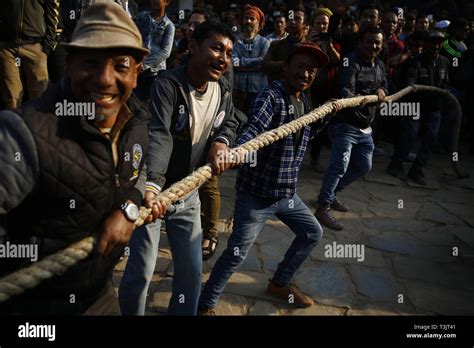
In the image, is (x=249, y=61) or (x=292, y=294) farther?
(x=249, y=61)

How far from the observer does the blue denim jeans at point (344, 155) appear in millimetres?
5211

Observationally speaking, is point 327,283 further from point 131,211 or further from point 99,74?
point 99,74

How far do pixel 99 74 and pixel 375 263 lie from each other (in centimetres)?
382

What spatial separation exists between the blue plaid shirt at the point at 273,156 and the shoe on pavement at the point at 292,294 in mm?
933

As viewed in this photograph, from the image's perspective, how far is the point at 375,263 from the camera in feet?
15.1

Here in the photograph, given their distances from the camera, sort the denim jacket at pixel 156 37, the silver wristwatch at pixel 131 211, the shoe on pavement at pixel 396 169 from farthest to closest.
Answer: the shoe on pavement at pixel 396 169, the denim jacket at pixel 156 37, the silver wristwatch at pixel 131 211

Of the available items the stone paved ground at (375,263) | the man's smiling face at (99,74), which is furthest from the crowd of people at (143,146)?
the stone paved ground at (375,263)

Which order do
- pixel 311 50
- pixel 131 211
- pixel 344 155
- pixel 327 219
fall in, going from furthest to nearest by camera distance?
1. pixel 327 219
2. pixel 344 155
3. pixel 311 50
4. pixel 131 211

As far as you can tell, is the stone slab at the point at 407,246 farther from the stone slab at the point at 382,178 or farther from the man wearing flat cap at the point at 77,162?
the man wearing flat cap at the point at 77,162

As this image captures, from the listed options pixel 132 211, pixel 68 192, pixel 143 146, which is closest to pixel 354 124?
pixel 143 146

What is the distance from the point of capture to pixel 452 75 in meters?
8.74

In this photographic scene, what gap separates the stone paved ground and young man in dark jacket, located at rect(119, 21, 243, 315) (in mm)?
852

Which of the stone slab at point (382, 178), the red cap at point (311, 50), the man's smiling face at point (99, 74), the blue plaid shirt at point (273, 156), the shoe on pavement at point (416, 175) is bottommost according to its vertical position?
the stone slab at point (382, 178)

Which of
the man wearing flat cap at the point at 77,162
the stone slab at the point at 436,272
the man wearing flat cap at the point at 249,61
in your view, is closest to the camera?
the man wearing flat cap at the point at 77,162
